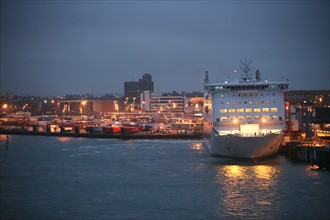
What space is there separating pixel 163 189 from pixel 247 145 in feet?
18.4

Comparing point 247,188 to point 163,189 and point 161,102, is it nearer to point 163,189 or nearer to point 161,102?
point 163,189

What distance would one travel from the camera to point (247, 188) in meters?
16.4

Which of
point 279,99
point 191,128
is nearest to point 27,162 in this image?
point 279,99

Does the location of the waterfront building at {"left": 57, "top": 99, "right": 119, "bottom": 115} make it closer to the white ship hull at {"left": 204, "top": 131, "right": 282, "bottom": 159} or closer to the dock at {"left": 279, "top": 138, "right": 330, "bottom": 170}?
the dock at {"left": 279, "top": 138, "right": 330, "bottom": 170}

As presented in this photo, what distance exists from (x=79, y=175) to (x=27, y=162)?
17.9 feet

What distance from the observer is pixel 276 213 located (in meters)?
13.4

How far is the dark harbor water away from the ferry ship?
2.15 ft

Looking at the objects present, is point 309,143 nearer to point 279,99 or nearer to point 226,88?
point 279,99

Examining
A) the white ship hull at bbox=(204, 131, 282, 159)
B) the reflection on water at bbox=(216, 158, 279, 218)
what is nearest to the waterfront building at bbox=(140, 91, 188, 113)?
the white ship hull at bbox=(204, 131, 282, 159)

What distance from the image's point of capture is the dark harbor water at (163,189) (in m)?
13.6

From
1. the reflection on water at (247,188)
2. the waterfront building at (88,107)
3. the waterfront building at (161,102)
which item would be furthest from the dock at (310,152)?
the waterfront building at (88,107)

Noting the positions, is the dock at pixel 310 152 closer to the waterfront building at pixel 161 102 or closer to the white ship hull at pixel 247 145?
the white ship hull at pixel 247 145

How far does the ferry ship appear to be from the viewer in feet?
68.8

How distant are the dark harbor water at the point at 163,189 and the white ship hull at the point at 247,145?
356 mm
